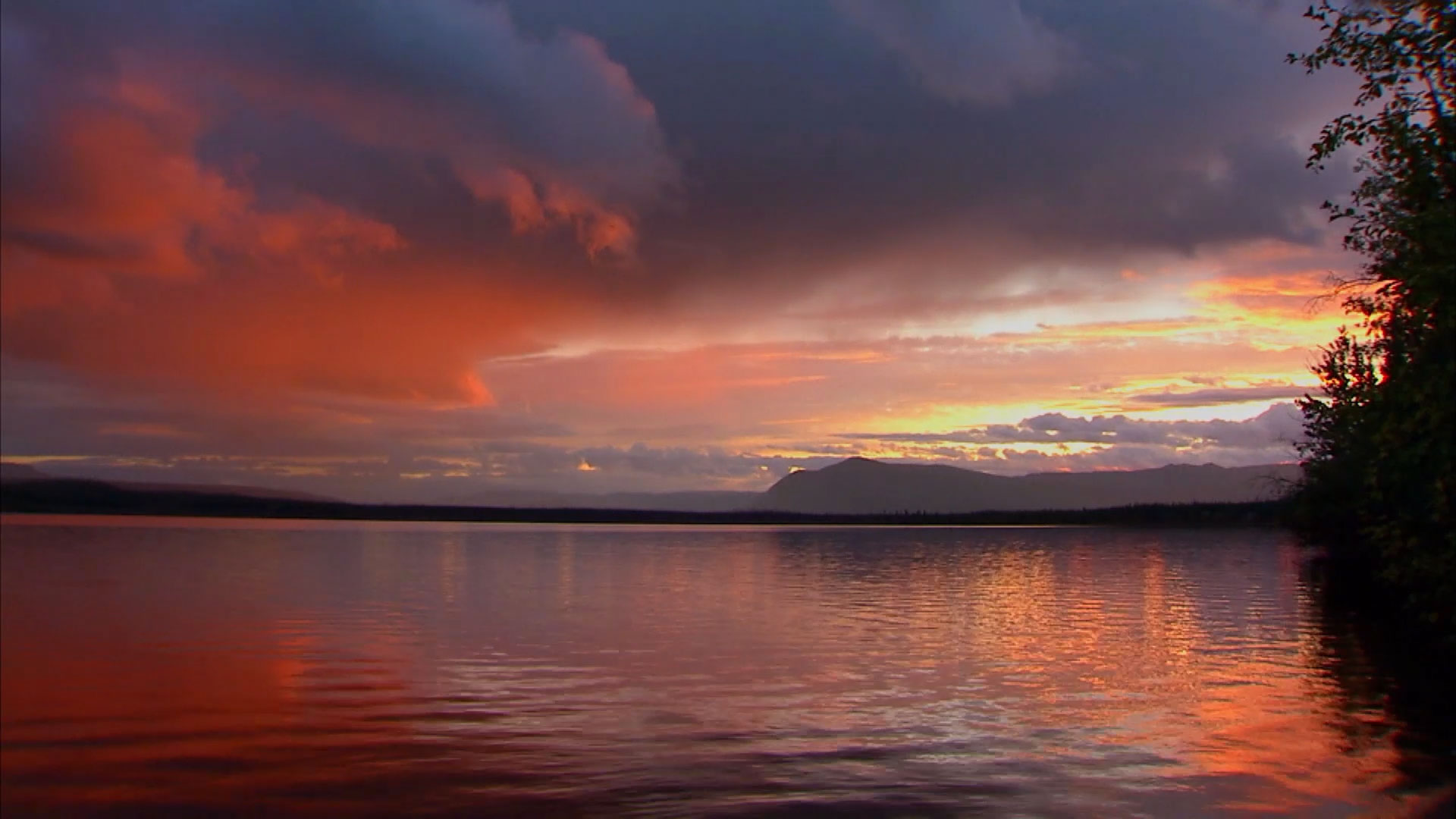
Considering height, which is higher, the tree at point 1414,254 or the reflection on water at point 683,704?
the tree at point 1414,254

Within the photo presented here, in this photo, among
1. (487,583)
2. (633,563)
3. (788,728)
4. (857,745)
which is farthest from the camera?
(633,563)

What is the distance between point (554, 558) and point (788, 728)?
69.3 m

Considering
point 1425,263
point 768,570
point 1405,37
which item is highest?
point 1405,37

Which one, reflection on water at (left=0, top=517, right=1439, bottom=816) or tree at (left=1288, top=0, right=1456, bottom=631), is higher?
tree at (left=1288, top=0, right=1456, bottom=631)

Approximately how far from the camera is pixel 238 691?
82.4 feet

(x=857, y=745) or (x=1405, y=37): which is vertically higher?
(x=1405, y=37)

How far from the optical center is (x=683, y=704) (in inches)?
924

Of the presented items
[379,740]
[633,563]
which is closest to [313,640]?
[379,740]

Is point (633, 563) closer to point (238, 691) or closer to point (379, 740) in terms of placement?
point (238, 691)

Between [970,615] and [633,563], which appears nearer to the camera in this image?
A: [970,615]

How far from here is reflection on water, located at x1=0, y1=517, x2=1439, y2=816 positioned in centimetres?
1638

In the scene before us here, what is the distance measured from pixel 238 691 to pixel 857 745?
14.5 metres

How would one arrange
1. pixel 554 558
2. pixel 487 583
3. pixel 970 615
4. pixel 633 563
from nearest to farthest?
pixel 970 615
pixel 487 583
pixel 633 563
pixel 554 558

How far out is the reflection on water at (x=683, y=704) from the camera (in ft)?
53.7
